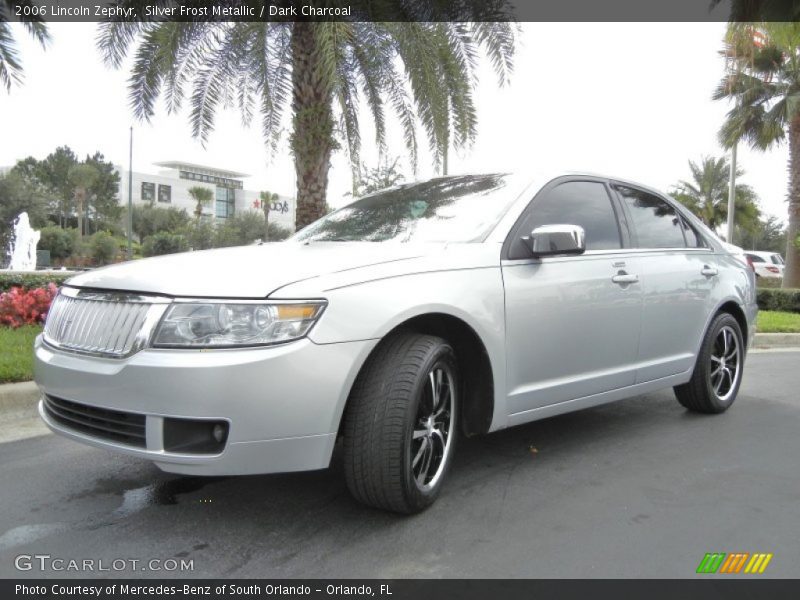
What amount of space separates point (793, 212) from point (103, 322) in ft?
74.1

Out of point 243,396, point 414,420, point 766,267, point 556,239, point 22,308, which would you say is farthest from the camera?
point 766,267

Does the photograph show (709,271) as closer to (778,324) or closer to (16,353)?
(16,353)

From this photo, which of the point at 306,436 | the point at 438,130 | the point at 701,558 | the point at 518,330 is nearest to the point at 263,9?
the point at 438,130

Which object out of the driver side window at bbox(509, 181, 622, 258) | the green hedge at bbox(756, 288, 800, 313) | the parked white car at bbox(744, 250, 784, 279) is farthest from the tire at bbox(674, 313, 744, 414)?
the parked white car at bbox(744, 250, 784, 279)

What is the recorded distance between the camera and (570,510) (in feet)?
10.9

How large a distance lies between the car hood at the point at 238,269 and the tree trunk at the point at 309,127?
640cm

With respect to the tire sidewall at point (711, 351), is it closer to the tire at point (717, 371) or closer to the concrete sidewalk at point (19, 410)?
the tire at point (717, 371)

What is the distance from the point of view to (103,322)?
9.63 ft

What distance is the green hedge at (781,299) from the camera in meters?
16.2

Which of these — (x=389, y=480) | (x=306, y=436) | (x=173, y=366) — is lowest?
(x=389, y=480)

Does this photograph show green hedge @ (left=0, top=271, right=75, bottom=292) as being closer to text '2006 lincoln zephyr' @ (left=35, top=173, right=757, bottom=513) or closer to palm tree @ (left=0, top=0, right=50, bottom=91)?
palm tree @ (left=0, top=0, right=50, bottom=91)

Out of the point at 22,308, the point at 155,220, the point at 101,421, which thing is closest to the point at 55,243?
the point at 155,220

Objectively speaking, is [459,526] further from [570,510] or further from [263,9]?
[263,9]

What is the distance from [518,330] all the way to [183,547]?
178 cm
